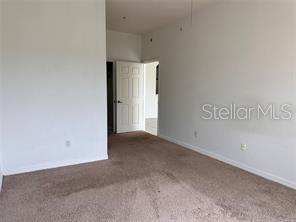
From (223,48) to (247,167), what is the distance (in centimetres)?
209

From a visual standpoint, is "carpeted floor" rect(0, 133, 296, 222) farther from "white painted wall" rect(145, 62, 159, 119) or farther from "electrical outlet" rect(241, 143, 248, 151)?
"white painted wall" rect(145, 62, 159, 119)

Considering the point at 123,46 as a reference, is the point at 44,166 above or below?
below

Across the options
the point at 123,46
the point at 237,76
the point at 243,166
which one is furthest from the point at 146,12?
the point at 243,166

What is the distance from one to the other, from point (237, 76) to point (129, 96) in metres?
3.34

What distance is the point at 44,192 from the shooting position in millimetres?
2762

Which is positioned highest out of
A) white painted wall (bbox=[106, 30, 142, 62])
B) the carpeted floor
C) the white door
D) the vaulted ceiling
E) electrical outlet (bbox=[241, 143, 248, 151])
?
the vaulted ceiling

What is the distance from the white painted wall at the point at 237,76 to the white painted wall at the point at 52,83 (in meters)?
1.91

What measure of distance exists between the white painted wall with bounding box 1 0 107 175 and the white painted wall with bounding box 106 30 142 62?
2.28m

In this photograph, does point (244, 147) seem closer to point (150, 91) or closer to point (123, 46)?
point (123, 46)

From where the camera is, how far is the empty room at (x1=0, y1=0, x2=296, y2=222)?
256cm

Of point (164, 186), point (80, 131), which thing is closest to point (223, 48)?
point (164, 186)

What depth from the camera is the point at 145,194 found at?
8.97ft

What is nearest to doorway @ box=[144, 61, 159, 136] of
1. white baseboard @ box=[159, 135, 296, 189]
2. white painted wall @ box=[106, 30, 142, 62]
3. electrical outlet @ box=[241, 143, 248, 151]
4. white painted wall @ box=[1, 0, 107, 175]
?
white painted wall @ box=[106, 30, 142, 62]

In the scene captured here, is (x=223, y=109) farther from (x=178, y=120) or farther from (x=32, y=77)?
(x=32, y=77)
